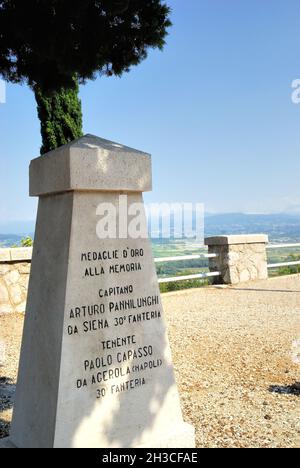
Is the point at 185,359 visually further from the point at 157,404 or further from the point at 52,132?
the point at 52,132

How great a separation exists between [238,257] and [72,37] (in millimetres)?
8174

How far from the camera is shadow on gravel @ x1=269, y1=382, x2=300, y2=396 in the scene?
430 centimetres

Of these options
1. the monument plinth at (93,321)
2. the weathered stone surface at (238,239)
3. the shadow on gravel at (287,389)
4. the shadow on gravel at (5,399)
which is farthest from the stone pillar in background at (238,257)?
the monument plinth at (93,321)

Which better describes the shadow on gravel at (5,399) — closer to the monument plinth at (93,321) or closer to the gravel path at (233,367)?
the gravel path at (233,367)

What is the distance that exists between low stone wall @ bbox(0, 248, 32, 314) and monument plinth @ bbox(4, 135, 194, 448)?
17.1 feet

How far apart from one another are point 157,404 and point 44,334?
0.80 m

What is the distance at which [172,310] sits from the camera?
334 inches

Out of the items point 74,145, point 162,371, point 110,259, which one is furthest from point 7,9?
point 162,371

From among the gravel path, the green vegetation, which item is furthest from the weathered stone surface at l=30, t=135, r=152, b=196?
the green vegetation

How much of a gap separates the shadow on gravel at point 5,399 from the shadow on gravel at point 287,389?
2342mm

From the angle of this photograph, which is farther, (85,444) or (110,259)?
(110,259)

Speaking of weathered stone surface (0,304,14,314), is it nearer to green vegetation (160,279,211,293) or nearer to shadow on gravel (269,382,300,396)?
green vegetation (160,279,211,293)

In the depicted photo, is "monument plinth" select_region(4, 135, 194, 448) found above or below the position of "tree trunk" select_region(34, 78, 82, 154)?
below

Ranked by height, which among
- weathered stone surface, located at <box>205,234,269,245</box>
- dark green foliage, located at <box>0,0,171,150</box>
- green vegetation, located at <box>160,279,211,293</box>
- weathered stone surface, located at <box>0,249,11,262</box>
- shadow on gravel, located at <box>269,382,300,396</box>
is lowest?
shadow on gravel, located at <box>269,382,300,396</box>
